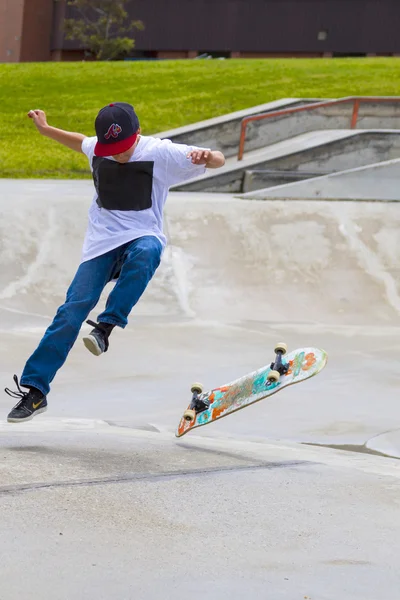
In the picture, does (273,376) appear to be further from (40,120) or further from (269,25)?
(269,25)

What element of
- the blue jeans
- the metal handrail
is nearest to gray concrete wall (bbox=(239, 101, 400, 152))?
the metal handrail

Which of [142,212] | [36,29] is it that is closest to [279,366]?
[142,212]

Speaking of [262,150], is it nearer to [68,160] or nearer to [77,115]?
[68,160]

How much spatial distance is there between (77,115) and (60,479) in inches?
799

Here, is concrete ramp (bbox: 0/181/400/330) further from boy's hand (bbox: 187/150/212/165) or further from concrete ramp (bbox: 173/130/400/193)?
boy's hand (bbox: 187/150/212/165)

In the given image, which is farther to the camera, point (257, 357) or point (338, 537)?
point (257, 357)

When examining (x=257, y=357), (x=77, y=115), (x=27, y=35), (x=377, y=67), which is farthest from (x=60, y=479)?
(x=27, y=35)

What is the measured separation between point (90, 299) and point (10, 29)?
4565 centimetres

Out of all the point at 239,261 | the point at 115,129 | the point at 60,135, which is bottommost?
the point at 239,261

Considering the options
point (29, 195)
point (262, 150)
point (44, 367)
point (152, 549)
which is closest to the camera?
point (152, 549)

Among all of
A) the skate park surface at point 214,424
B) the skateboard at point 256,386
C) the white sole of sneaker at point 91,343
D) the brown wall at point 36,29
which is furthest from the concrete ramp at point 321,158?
A: the brown wall at point 36,29

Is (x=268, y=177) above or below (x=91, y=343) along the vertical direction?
below

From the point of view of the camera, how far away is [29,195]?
14.0 m

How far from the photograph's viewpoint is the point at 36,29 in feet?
162
